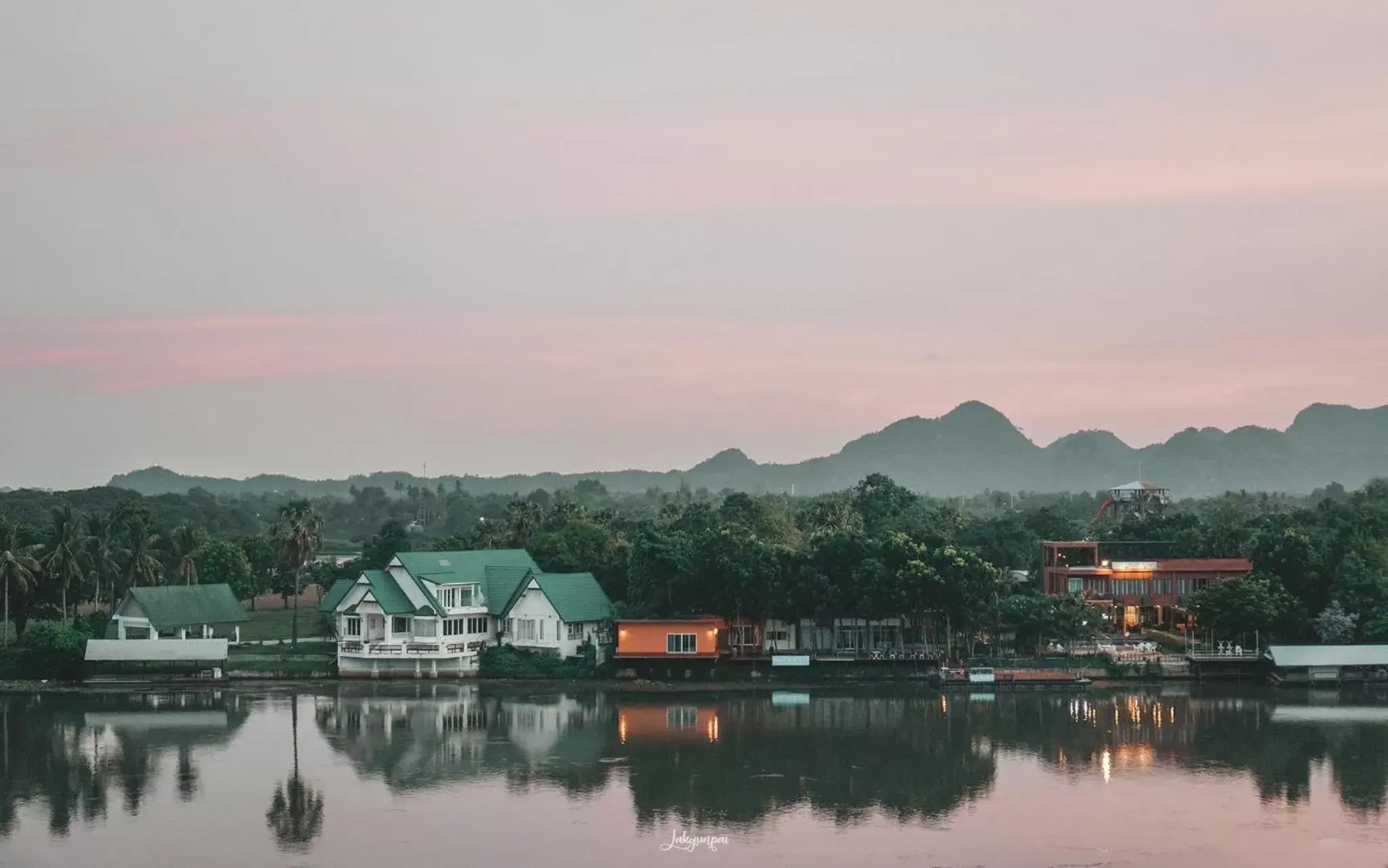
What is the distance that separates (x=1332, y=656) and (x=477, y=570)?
36.6m

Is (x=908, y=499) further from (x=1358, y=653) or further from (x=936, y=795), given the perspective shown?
(x=936, y=795)

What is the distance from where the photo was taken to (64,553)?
223 ft

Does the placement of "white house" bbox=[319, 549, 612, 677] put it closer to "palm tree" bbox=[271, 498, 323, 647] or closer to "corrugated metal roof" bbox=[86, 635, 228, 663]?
"corrugated metal roof" bbox=[86, 635, 228, 663]

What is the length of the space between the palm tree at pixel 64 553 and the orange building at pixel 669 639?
83.4ft

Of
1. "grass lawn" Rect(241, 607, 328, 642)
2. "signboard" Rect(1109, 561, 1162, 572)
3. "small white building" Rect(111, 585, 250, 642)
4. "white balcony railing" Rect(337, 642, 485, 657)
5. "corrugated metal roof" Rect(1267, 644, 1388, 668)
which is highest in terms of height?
"signboard" Rect(1109, 561, 1162, 572)

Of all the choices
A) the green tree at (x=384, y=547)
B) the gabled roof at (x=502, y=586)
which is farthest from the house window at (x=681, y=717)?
the green tree at (x=384, y=547)

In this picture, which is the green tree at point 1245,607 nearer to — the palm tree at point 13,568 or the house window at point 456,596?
the house window at point 456,596

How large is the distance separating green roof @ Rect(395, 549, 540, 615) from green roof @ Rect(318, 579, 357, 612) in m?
3.34

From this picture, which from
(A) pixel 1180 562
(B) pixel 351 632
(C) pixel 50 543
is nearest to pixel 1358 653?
(A) pixel 1180 562

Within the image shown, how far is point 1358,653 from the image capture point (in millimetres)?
60406

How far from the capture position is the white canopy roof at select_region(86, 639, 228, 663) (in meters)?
65.0

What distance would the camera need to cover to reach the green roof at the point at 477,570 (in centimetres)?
6625

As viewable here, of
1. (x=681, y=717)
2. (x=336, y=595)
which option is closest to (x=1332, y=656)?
A: (x=681, y=717)

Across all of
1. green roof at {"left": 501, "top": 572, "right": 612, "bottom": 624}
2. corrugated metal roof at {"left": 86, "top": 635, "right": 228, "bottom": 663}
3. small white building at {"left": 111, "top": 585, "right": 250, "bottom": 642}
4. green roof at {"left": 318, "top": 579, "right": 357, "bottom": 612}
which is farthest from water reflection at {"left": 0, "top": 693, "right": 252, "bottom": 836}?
green roof at {"left": 501, "top": 572, "right": 612, "bottom": 624}
